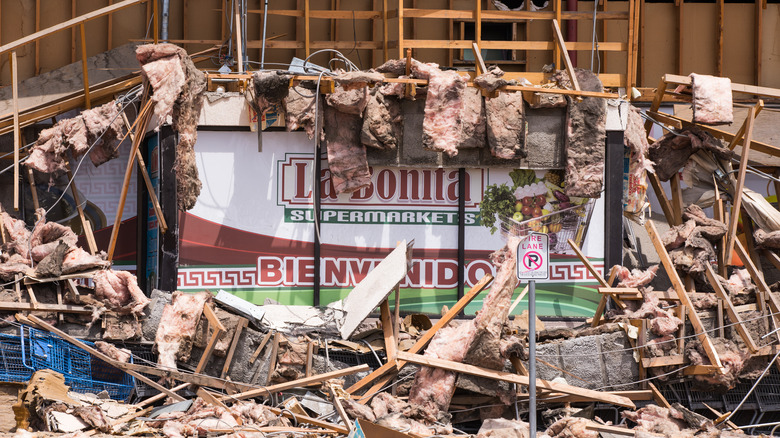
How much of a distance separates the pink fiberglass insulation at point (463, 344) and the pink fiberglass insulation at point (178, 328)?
2.70m

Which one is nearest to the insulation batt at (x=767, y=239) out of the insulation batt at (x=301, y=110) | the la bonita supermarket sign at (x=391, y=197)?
the la bonita supermarket sign at (x=391, y=197)

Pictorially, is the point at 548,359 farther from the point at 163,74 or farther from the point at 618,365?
→ the point at 163,74

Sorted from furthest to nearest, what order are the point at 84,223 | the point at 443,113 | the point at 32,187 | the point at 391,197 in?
the point at 32,187, the point at 391,197, the point at 84,223, the point at 443,113

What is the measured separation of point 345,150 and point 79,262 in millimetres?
3723

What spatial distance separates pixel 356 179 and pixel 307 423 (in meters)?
3.85

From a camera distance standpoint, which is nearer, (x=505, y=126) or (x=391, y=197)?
(x=505, y=126)

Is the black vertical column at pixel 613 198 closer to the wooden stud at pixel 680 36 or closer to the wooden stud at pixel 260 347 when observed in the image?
the wooden stud at pixel 260 347

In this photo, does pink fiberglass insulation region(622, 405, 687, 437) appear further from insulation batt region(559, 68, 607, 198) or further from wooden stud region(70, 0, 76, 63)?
wooden stud region(70, 0, 76, 63)

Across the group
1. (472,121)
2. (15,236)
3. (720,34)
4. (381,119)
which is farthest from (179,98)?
(720,34)

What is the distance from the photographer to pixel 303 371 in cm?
1112

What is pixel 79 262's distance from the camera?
37.6 ft

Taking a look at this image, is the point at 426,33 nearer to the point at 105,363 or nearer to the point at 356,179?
the point at 356,179

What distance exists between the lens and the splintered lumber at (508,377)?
34.5ft

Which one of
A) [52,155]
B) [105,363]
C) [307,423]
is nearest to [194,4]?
[52,155]
